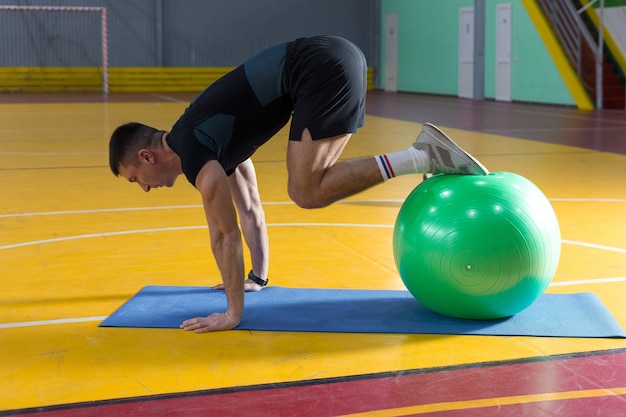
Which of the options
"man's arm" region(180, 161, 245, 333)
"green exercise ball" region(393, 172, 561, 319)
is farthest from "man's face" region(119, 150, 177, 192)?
Result: "green exercise ball" region(393, 172, 561, 319)

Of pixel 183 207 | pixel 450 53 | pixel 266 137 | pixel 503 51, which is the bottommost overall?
pixel 183 207

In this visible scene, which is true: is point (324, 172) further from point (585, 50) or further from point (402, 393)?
point (585, 50)

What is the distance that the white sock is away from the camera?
4141mm

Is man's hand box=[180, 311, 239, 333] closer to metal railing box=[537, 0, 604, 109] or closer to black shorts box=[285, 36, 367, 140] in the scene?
black shorts box=[285, 36, 367, 140]

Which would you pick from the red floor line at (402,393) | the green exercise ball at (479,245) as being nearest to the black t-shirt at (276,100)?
the green exercise ball at (479,245)

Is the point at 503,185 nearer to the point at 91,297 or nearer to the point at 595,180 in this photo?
the point at 91,297

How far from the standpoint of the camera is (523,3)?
19.9 meters

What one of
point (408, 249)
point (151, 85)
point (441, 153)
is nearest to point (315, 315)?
point (408, 249)

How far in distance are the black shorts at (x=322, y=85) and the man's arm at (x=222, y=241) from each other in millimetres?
574

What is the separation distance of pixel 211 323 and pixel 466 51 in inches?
783

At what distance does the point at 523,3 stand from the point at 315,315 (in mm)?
17296

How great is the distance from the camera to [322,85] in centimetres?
401

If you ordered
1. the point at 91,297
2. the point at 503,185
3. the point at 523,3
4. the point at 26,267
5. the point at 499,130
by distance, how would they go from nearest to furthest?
the point at 503,185 < the point at 91,297 < the point at 26,267 < the point at 499,130 < the point at 523,3

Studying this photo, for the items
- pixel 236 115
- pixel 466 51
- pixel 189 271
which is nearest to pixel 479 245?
pixel 236 115
